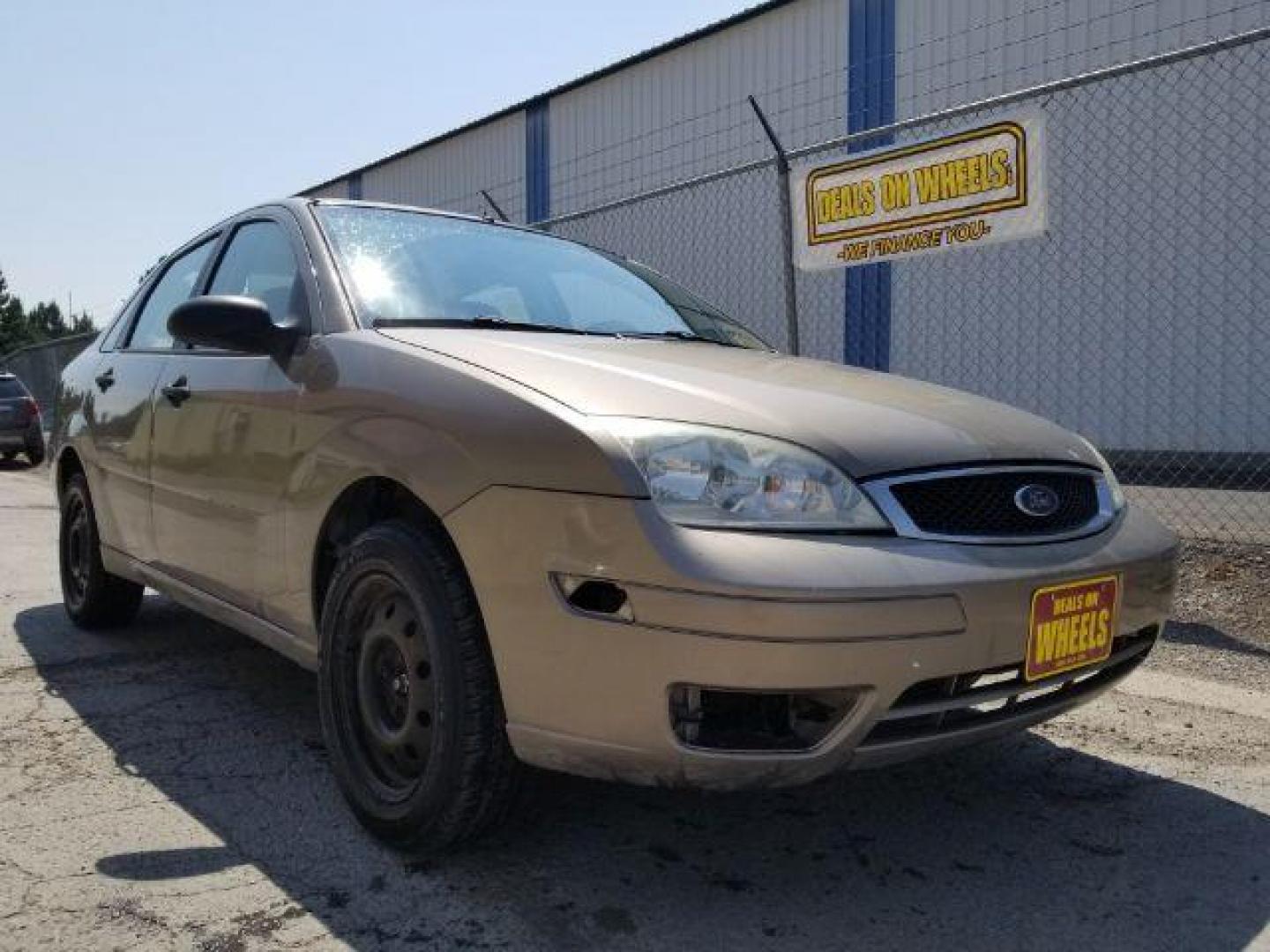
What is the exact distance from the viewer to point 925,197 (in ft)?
18.7

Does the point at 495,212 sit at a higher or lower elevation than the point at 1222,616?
higher

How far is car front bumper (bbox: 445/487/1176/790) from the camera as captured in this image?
1.89 metres

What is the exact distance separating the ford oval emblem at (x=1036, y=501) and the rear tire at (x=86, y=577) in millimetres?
3531

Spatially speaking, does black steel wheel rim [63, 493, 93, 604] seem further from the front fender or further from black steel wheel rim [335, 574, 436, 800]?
black steel wheel rim [335, 574, 436, 800]

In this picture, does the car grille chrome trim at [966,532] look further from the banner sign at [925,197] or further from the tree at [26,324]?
the tree at [26,324]

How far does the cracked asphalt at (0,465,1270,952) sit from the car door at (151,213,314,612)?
1.78 feet

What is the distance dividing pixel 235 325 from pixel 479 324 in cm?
62

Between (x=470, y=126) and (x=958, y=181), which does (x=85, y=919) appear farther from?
(x=470, y=126)

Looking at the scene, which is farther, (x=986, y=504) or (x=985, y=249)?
(x=985, y=249)

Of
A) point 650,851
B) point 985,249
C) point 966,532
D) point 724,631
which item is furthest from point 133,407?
point 985,249

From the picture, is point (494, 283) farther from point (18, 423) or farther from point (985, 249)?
point (18, 423)

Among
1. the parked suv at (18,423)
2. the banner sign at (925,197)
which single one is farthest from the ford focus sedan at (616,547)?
the parked suv at (18,423)

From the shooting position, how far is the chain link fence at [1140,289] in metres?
9.16

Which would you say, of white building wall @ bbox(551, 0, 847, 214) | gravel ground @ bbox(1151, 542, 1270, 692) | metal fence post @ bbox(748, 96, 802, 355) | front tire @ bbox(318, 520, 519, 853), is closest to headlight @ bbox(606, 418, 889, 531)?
front tire @ bbox(318, 520, 519, 853)
